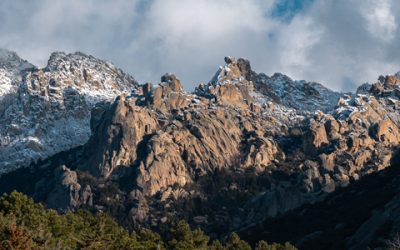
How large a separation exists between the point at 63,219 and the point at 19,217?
8980 millimetres

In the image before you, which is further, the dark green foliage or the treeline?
the dark green foliage

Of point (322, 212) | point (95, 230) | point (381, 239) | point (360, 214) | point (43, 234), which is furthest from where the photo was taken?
point (322, 212)

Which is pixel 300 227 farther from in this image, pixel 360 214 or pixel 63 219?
pixel 63 219

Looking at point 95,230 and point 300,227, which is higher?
point 300,227

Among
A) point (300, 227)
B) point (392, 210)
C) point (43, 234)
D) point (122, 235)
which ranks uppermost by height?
point (300, 227)

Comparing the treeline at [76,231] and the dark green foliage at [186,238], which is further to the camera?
the dark green foliage at [186,238]

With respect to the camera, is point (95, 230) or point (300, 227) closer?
point (95, 230)

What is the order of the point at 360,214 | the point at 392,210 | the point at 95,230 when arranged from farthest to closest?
the point at 360,214 → the point at 392,210 → the point at 95,230

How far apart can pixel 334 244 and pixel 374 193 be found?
47.2m

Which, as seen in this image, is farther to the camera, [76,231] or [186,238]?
[186,238]

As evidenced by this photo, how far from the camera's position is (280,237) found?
181500 mm

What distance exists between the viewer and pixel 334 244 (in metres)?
146

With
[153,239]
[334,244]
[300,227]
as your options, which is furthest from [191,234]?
[300,227]

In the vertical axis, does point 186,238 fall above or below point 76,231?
above
